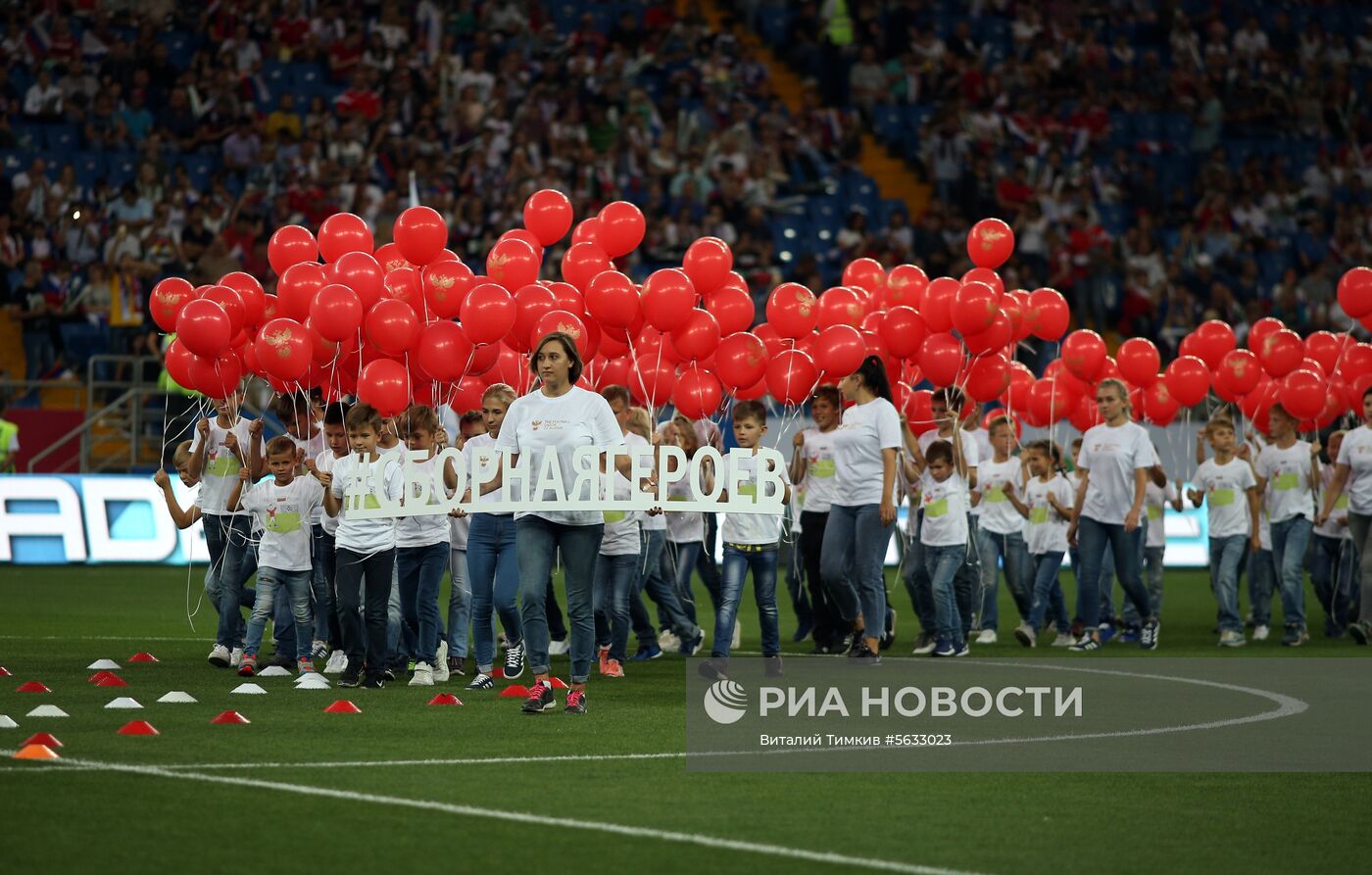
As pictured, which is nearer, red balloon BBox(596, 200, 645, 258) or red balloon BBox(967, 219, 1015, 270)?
red balloon BBox(596, 200, 645, 258)

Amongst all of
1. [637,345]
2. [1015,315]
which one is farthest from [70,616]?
[1015,315]

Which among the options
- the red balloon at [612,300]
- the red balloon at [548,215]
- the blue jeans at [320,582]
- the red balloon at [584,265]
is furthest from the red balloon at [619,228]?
the blue jeans at [320,582]

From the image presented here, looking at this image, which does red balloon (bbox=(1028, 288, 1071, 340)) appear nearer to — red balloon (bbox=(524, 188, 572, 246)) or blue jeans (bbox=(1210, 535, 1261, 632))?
blue jeans (bbox=(1210, 535, 1261, 632))

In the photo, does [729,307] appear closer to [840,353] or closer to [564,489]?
[840,353]

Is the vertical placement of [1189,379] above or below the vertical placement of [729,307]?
below

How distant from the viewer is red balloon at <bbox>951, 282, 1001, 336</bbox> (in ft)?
44.6

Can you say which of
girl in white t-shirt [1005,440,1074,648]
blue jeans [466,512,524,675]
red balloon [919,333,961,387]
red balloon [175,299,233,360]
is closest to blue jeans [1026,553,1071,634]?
girl in white t-shirt [1005,440,1074,648]

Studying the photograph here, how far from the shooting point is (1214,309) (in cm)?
2645

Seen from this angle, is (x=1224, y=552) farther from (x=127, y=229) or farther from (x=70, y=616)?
(x=127, y=229)

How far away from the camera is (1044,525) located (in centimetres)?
1502

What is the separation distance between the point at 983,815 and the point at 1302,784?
1695 millimetres

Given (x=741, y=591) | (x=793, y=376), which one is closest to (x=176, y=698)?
(x=741, y=591)

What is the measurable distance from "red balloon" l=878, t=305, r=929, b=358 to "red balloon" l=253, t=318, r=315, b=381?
456 centimetres

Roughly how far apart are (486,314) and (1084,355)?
19.9 ft
